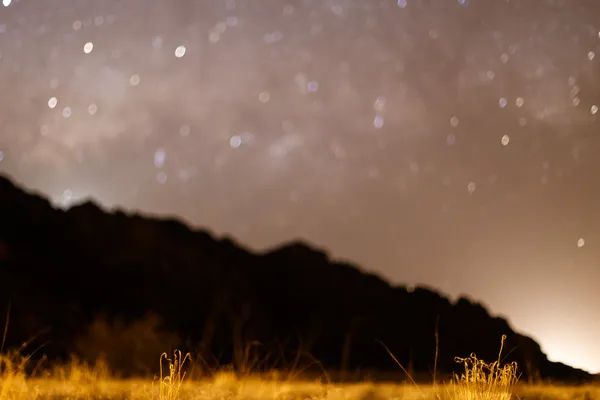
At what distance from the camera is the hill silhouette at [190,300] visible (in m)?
15.5

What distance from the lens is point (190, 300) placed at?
25828 mm

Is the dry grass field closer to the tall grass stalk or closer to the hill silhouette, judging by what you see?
the tall grass stalk

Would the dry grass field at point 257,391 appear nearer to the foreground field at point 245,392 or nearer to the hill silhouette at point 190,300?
the foreground field at point 245,392

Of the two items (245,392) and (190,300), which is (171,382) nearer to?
(245,392)

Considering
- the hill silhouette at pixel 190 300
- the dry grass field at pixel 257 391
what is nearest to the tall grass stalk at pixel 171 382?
the dry grass field at pixel 257 391

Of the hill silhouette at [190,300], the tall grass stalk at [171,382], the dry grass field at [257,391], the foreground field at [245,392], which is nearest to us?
the tall grass stalk at [171,382]

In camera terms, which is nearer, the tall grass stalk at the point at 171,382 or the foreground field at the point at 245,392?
the tall grass stalk at the point at 171,382

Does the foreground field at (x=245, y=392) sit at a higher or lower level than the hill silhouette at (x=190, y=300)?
lower

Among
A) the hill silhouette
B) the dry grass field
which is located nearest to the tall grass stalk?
the dry grass field

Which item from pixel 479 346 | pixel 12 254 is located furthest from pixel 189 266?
pixel 479 346

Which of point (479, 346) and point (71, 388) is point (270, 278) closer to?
point (479, 346)

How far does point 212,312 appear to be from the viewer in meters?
25.3

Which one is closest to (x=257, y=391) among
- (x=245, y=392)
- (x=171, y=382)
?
(x=245, y=392)

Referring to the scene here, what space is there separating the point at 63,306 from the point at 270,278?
38.0 feet
